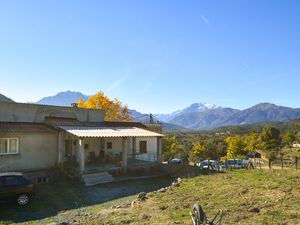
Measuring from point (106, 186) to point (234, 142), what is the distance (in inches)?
2181

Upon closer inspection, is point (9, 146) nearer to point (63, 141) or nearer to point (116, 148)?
point (63, 141)

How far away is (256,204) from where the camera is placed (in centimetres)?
1551

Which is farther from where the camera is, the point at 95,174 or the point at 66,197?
the point at 95,174

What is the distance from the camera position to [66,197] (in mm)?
21828

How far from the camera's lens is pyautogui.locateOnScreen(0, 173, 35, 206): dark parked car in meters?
18.8

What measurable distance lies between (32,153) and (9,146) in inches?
68.8

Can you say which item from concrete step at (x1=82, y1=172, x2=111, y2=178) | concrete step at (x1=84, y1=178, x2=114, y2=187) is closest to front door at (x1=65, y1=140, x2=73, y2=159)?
concrete step at (x1=82, y1=172, x2=111, y2=178)

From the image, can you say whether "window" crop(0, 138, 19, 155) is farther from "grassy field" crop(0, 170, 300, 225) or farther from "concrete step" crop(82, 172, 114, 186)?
"grassy field" crop(0, 170, 300, 225)

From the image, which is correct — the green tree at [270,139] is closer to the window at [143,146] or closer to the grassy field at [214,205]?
the window at [143,146]

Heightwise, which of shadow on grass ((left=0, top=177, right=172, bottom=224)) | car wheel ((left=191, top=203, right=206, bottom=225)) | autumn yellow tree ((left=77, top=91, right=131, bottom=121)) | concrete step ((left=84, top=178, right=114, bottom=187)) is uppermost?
autumn yellow tree ((left=77, top=91, right=131, bottom=121))

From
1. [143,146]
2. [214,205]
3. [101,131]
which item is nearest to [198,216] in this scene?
[214,205]

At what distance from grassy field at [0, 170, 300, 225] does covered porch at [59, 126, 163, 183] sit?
24.7ft

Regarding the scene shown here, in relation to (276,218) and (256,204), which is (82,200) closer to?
(256,204)

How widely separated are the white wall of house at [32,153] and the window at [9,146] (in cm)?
23
